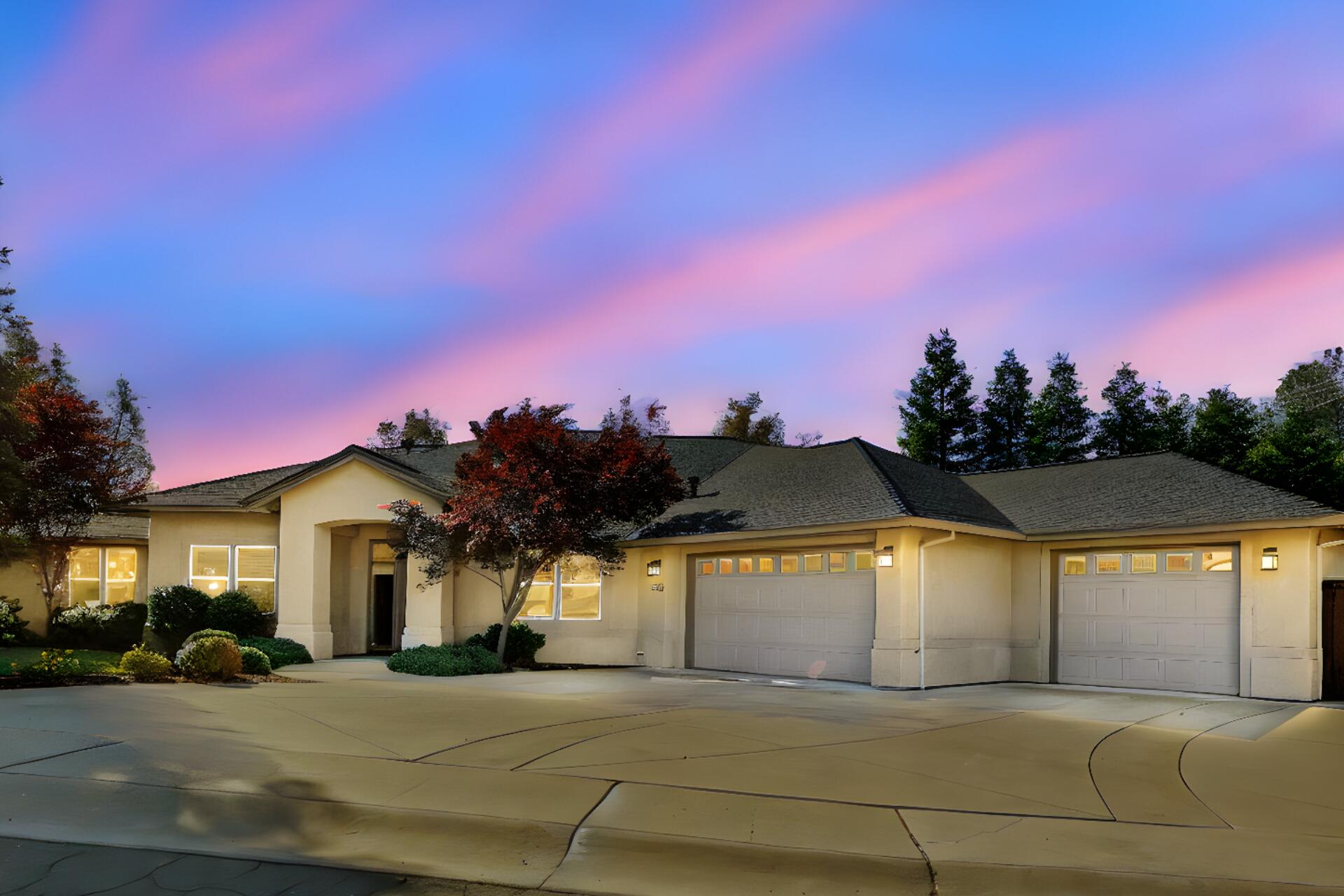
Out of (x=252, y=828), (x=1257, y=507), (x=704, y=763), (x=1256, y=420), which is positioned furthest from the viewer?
(x=1256, y=420)

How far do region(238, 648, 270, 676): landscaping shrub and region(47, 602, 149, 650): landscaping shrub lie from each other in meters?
7.29

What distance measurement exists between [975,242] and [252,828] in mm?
16450

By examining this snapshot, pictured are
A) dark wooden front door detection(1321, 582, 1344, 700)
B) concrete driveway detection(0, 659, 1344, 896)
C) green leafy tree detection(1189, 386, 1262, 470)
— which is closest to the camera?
concrete driveway detection(0, 659, 1344, 896)

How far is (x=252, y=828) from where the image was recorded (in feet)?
21.6

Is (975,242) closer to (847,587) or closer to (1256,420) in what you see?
(847,587)

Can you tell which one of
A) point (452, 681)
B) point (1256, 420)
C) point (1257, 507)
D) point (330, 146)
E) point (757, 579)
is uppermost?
point (330, 146)

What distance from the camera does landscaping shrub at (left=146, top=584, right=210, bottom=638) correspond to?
19375 mm

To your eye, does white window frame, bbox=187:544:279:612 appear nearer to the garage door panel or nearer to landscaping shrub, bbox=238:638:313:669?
landscaping shrub, bbox=238:638:313:669

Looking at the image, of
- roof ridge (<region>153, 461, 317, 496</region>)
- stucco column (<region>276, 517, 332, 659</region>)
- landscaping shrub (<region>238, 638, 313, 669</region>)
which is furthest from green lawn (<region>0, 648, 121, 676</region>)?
roof ridge (<region>153, 461, 317, 496</region>)

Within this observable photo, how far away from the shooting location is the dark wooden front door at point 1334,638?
1526 cm

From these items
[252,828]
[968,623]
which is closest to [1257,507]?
[968,623]

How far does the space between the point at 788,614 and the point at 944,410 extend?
2835 cm

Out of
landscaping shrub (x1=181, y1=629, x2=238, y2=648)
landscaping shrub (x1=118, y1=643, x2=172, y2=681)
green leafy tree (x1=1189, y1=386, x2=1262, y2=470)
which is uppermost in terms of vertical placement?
green leafy tree (x1=1189, y1=386, x2=1262, y2=470)

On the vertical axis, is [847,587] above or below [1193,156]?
below
